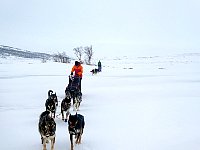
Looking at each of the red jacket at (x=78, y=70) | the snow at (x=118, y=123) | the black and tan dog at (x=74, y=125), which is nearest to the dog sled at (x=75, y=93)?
the red jacket at (x=78, y=70)

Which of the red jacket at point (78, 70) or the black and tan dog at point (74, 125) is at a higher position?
the red jacket at point (78, 70)

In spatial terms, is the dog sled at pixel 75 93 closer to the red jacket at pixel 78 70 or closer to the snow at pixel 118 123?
the red jacket at pixel 78 70

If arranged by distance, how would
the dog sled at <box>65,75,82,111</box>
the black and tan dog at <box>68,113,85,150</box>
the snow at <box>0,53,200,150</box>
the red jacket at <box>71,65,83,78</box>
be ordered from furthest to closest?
the red jacket at <box>71,65,83,78</box>, the dog sled at <box>65,75,82,111</box>, the snow at <box>0,53,200,150</box>, the black and tan dog at <box>68,113,85,150</box>

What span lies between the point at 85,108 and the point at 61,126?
121 inches

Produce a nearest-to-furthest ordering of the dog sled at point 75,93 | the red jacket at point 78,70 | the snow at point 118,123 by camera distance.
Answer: the snow at point 118,123, the dog sled at point 75,93, the red jacket at point 78,70

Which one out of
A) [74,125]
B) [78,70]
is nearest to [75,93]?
[78,70]

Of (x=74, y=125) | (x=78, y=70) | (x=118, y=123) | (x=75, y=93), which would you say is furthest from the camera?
(x=78, y=70)

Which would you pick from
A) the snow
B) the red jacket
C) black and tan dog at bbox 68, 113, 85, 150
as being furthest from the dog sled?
black and tan dog at bbox 68, 113, 85, 150

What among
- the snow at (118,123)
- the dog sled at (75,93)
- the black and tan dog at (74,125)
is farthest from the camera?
the dog sled at (75,93)

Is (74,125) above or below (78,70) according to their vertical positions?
below

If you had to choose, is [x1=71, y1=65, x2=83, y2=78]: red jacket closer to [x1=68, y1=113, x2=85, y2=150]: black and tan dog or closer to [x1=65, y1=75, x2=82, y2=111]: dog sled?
[x1=65, y1=75, x2=82, y2=111]: dog sled

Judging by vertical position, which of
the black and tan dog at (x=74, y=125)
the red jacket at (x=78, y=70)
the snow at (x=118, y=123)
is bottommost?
the snow at (x=118, y=123)

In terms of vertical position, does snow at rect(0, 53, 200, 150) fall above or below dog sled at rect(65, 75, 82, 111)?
below

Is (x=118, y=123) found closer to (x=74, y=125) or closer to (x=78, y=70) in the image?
(x=74, y=125)
